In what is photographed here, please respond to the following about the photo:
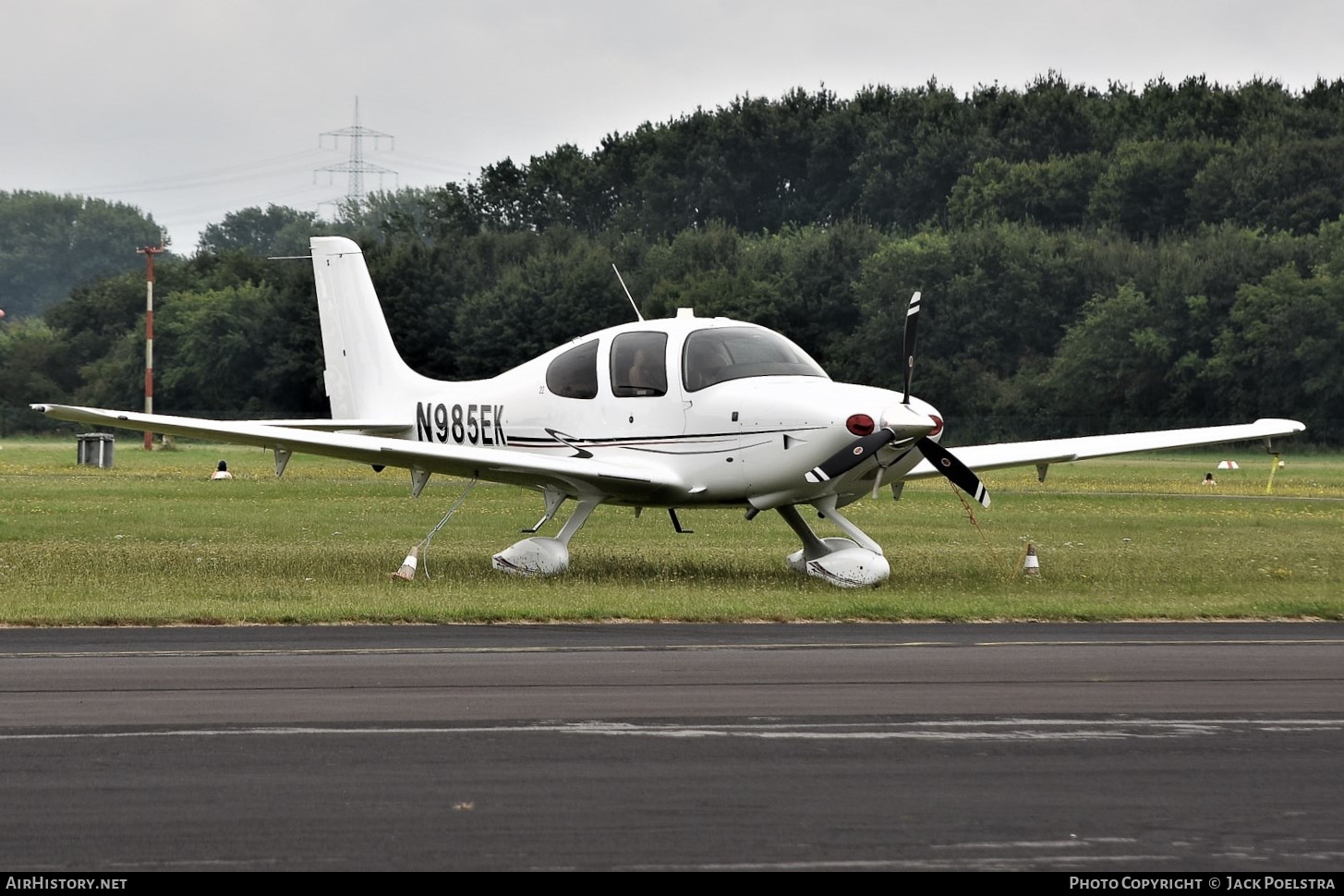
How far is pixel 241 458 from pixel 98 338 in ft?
154

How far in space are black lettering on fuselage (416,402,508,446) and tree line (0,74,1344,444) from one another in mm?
48752

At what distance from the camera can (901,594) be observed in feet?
54.4

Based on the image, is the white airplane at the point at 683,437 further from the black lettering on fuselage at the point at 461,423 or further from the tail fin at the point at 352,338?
the tail fin at the point at 352,338

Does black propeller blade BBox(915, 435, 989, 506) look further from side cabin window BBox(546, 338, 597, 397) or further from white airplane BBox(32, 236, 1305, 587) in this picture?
side cabin window BBox(546, 338, 597, 397)

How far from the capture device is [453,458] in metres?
17.7

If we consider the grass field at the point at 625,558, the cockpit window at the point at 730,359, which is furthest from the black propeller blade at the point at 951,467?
the cockpit window at the point at 730,359

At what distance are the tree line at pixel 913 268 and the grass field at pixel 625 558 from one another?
30778 millimetres

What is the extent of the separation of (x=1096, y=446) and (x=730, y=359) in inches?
204

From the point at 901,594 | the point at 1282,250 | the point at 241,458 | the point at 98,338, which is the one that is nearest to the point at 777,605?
the point at 901,594

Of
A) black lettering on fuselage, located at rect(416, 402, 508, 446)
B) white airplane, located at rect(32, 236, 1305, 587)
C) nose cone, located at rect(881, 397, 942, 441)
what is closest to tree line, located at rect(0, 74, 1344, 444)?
black lettering on fuselage, located at rect(416, 402, 508, 446)

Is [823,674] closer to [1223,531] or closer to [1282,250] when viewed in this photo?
[1223,531]

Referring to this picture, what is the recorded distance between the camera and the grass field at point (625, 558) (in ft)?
49.5

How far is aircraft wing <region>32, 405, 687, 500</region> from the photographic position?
Answer: 690 inches

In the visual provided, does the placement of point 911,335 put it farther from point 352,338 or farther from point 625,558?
point 352,338
